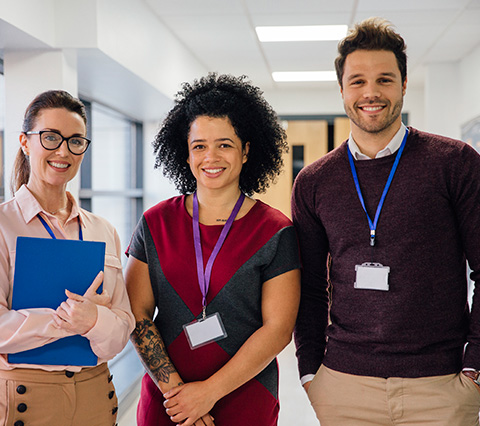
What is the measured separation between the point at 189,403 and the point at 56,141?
0.94 m

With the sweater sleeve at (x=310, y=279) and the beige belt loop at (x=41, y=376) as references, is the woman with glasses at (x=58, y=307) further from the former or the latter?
the sweater sleeve at (x=310, y=279)

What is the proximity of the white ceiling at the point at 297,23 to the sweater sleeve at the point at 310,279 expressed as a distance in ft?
9.52

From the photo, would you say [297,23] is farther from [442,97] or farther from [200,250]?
[200,250]

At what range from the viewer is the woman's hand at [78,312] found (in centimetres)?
155

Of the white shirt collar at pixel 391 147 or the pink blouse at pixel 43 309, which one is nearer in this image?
the pink blouse at pixel 43 309

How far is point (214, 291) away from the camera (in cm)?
180

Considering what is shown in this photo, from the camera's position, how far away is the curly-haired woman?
5.81 feet

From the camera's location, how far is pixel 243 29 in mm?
5133

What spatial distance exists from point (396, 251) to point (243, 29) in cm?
388

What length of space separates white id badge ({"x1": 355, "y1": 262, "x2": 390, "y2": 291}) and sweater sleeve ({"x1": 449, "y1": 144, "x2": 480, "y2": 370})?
0.95 feet

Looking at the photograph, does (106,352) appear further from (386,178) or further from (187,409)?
(386,178)

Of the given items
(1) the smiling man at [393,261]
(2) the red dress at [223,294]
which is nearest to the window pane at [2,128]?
(2) the red dress at [223,294]

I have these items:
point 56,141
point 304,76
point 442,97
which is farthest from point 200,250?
point 304,76

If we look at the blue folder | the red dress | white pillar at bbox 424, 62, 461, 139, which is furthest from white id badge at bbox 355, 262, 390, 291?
white pillar at bbox 424, 62, 461, 139
